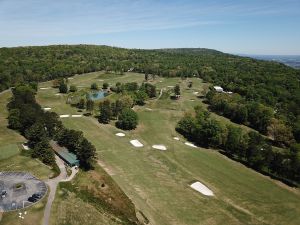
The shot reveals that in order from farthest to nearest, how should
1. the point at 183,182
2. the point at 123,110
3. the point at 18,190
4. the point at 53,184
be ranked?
the point at 123,110
the point at 183,182
the point at 53,184
the point at 18,190

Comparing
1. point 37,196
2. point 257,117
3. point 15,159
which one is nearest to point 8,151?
point 15,159

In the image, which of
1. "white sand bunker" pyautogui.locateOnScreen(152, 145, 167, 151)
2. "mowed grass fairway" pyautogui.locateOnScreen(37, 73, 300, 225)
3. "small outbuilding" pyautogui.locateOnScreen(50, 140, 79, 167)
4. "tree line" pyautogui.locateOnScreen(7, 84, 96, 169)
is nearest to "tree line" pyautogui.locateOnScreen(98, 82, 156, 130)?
"mowed grass fairway" pyautogui.locateOnScreen(37, 73, 300, 225)

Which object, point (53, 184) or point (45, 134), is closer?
point (53, 184)

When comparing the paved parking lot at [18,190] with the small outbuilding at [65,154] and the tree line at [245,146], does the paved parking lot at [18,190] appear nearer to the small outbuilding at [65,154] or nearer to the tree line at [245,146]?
the small outbuilding at [65,154]

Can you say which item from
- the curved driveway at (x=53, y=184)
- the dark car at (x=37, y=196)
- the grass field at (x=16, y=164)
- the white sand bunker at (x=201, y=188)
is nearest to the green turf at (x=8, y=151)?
the grass field at (x=16, y=164)

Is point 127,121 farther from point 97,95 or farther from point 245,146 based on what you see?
point 97,95

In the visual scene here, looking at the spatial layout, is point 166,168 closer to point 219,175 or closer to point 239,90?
point 219,175
